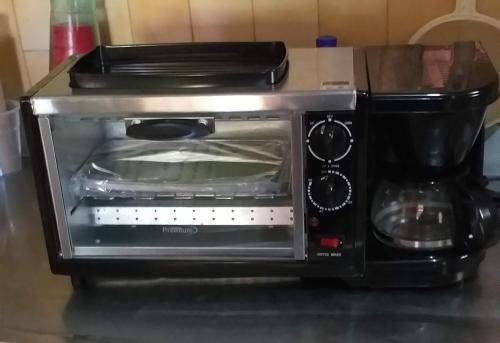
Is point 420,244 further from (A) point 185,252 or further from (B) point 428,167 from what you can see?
(A) point 185,252

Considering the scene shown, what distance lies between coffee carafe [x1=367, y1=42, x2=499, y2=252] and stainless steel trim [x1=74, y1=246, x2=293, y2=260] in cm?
16

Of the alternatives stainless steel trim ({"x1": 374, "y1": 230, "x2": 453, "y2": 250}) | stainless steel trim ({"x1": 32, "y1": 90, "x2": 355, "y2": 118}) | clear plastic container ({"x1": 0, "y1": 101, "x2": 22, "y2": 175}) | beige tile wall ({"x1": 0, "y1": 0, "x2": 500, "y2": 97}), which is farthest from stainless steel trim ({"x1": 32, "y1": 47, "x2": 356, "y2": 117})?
clear plastic container ({"x1": 0, "y1": 101, "x2": 22, "y2": 175})

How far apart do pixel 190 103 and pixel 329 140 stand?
178mm

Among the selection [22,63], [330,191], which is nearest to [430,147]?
[330,191]

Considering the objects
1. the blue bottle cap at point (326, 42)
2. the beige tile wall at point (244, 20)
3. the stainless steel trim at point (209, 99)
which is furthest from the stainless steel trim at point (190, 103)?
the beige tile wall at point (244, 20)

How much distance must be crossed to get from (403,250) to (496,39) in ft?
1.55

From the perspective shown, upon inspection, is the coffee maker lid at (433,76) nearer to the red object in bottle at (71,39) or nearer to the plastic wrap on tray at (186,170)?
the plastic wrap on tray at (186,170)

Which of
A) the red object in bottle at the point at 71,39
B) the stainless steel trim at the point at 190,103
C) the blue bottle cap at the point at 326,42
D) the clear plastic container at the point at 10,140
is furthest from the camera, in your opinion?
the clear plastic container at the point at 10,140

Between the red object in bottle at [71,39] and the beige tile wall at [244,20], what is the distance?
57 millimetres

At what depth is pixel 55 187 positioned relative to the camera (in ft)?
3.23

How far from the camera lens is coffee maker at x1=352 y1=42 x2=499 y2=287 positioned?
917 millimetres

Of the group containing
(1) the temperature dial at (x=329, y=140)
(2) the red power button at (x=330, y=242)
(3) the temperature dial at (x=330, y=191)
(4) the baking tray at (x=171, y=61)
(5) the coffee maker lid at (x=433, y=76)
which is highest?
(4) the baking tray at (x=171, y=61)

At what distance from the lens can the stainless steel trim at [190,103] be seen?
2.94 feet

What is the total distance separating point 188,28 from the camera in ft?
4.45
